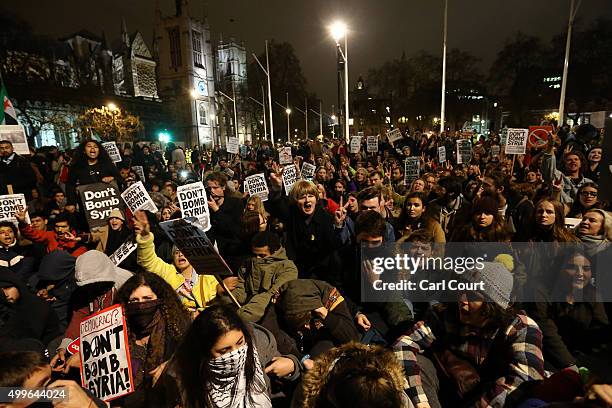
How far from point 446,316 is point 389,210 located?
3.35 meters

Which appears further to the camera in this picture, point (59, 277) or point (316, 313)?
point (59, 277)

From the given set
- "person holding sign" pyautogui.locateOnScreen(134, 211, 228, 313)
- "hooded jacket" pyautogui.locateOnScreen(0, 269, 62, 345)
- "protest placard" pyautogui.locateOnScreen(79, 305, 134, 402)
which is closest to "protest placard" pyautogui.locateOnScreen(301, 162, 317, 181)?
"person holding sign" pyautogui.locateOnScreen(134, 211, 228, 313)

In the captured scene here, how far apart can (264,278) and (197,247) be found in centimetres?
70

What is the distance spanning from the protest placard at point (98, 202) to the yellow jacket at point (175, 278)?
6.41 ft

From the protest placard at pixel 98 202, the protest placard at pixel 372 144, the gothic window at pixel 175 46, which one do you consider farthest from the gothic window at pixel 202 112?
the protest placard at pixel 98 202

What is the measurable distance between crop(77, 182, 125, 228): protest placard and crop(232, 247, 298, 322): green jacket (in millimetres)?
3178

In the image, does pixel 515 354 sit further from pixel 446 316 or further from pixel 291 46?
pixel 291 46

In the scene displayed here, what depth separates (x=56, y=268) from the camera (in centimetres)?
425

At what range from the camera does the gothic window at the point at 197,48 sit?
76188 mm

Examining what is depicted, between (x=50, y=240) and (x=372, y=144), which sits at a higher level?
(x=372, y=144)

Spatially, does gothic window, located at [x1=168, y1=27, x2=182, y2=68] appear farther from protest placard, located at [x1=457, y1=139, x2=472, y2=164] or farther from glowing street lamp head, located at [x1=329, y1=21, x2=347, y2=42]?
protest placard, located at [x1=457, y1=139, x2=472, y2=164]

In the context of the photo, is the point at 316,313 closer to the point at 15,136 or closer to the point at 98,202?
the point at 98,202

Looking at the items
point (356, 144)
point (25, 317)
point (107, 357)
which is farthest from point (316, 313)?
point (356, 144)

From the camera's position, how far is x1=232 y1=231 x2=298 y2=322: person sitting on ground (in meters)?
3.29
